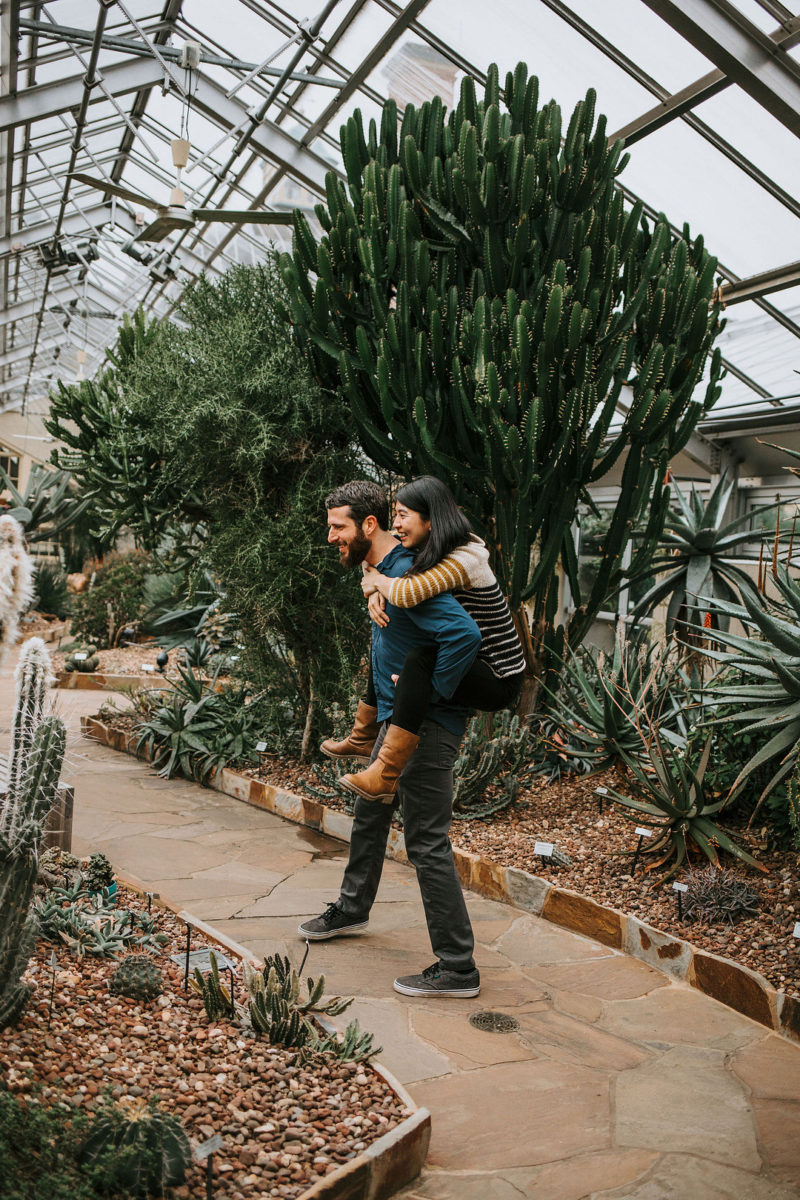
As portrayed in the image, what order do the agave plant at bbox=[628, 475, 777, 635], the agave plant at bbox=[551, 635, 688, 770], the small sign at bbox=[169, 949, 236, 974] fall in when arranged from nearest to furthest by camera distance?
the small sign at bbox=[169, 949, 236, 974], the agave plant at bbox=[551, 635, 688, 770], the agave plant at bbox=[628, 475, 777, 635]

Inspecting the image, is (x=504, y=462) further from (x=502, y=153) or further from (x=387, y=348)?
(x=502, y=153)

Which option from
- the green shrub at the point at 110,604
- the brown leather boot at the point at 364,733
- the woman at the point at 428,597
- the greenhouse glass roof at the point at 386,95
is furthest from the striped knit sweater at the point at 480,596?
the green shrub at the point at 110,604

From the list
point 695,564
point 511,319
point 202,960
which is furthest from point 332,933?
point 695,564

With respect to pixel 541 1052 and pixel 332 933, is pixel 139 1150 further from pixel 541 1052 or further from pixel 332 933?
pixel 332 933

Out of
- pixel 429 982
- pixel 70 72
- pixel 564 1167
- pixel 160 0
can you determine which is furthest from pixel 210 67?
pixel 564 1167

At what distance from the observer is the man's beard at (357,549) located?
364 cm

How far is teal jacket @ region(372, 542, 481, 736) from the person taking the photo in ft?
10.4

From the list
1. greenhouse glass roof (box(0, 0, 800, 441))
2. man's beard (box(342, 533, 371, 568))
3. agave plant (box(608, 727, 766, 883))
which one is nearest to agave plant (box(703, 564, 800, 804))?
agave plant (box(608, 727, 766, 883))

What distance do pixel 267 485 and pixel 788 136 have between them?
4.02 metres

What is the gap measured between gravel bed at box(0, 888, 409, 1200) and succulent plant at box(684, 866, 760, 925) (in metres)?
1.77

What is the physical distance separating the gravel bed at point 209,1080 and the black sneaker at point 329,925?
36.4 inches

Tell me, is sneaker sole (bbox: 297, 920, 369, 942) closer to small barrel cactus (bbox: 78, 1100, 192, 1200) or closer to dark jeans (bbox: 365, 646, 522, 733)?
dark jeans (bbox: 365, 646, 522, 733)

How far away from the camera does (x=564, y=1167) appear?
237 cm

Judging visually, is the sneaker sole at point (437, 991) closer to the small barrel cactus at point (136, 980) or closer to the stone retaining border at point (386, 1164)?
the stone retaining border at point (386, 1164)
